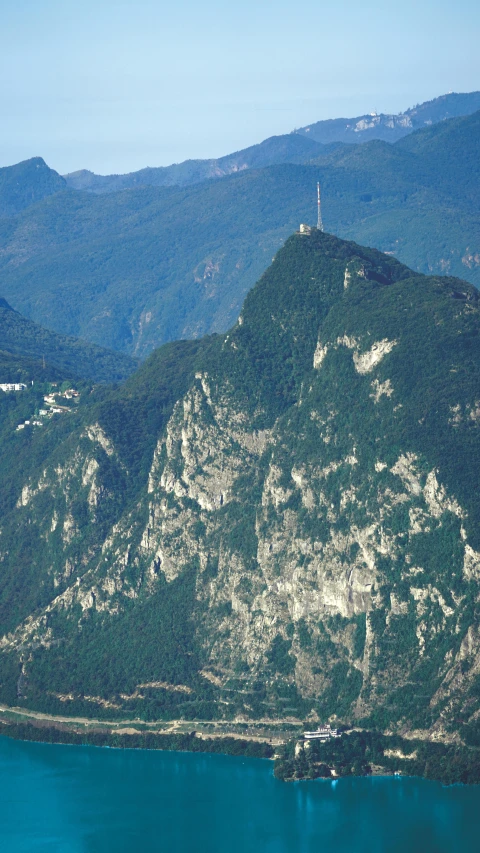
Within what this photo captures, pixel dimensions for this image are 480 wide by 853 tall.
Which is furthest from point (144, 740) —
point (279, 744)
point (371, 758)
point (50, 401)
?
point (50, 401)

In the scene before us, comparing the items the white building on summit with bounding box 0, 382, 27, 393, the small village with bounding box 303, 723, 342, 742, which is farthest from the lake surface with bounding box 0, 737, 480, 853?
the white building on summit with bounding box 0, 382, 27, 393

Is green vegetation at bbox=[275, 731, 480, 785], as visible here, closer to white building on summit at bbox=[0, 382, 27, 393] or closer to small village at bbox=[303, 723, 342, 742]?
small village at bbox=[303, 723, 342, 742]

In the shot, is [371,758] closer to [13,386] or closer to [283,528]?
[283,528]

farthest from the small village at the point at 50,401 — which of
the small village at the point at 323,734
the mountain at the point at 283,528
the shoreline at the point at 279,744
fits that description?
the small village at the point at 323,734

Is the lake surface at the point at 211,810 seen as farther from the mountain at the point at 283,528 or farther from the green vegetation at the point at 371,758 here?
the mountain at the point at 283,528

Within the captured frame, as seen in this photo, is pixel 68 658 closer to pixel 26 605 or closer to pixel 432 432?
pixel 26 605

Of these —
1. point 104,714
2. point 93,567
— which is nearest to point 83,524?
point 93,567
